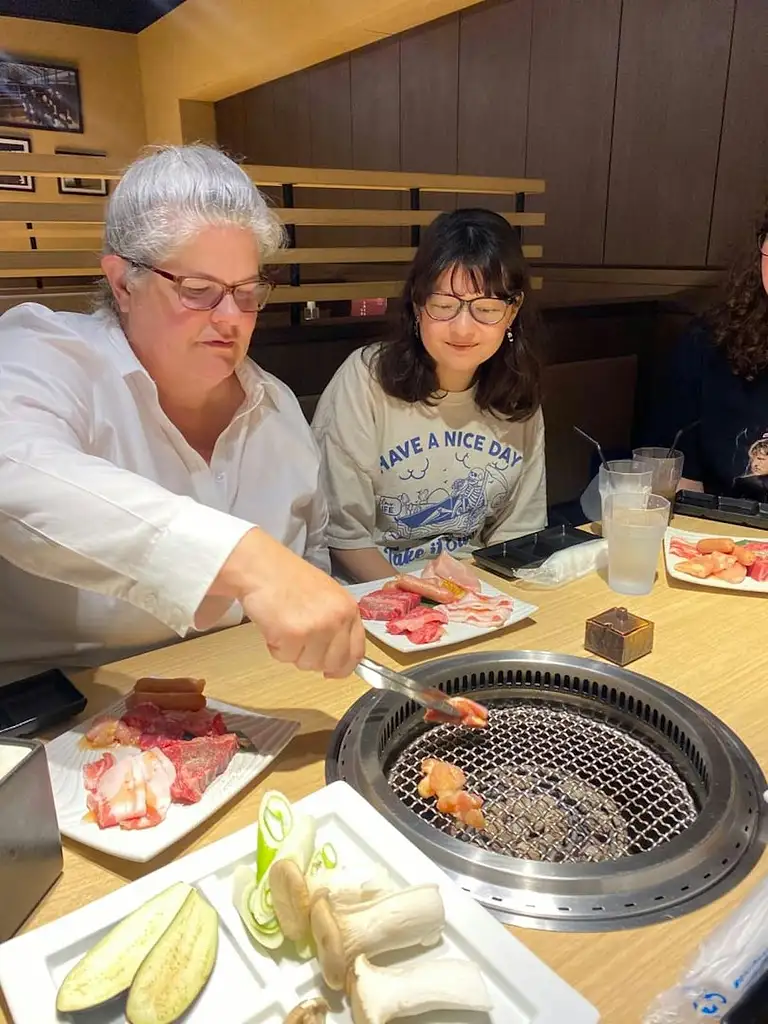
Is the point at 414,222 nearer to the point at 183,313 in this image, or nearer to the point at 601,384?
the point at 601,384

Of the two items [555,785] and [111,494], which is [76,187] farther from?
[555,785]

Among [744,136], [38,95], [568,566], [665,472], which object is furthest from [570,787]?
[38,95]

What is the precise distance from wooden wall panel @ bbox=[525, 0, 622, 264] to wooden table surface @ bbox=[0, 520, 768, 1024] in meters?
2.88

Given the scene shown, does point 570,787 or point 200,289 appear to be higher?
point 200,289

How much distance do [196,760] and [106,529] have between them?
0.95 feet

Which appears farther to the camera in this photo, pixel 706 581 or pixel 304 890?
pixel 706 581

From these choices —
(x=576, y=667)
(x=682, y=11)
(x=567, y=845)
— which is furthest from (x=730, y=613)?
(x=682, y=11)

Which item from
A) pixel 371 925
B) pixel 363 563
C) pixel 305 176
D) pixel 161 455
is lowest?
pixel 363 563

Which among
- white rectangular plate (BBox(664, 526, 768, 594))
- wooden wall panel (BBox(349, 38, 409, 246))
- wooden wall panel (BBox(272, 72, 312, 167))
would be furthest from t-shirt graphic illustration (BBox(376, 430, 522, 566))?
wooden wall panel (BBox(272, 72, 312, 167))

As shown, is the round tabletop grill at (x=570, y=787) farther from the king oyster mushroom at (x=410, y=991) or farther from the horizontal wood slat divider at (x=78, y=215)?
the horizontal wood slat divider at (x=78, y=215)

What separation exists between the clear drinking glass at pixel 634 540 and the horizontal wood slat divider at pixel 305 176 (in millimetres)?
1307

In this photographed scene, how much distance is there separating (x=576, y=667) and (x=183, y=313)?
85 cm

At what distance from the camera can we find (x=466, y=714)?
3.50ft

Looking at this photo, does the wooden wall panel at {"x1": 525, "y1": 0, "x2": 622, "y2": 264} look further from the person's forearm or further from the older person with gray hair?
the older person with gray hair
